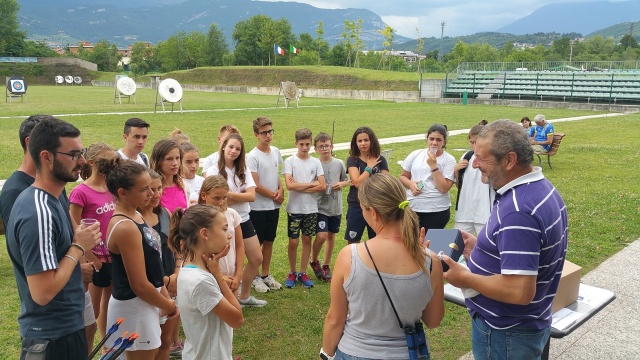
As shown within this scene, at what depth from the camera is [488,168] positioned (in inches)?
105

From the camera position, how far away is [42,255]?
8.26 feet

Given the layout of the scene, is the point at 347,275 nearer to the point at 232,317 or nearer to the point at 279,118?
the point at 232,317

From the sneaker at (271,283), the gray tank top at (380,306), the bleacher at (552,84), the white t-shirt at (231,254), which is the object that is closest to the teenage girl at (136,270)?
the white t-shirt at (231,254)

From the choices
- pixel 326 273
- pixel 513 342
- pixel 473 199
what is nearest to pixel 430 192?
pixel 473 199

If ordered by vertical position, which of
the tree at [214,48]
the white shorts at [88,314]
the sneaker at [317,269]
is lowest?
the sneaker at [317,269]

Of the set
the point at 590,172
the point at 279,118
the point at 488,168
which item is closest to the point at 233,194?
the point at 488,168

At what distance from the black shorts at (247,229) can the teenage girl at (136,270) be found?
1.81 meters

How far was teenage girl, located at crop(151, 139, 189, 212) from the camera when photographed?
14.6ft

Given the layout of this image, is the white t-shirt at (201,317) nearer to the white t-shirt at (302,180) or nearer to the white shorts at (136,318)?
the white shorts at (136,318)

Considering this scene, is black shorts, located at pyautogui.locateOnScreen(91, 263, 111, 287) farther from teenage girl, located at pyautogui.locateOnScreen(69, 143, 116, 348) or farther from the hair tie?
the hair tie

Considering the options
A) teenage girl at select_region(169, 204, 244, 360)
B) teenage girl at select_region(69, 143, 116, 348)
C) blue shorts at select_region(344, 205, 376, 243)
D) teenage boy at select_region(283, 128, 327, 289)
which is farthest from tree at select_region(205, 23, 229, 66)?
teenage girl at select_region(169, 204, 244, 360)

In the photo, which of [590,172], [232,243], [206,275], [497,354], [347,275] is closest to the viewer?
[347,275]

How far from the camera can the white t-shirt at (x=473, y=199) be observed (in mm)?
5258

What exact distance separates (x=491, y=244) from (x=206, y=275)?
5.34 ft
